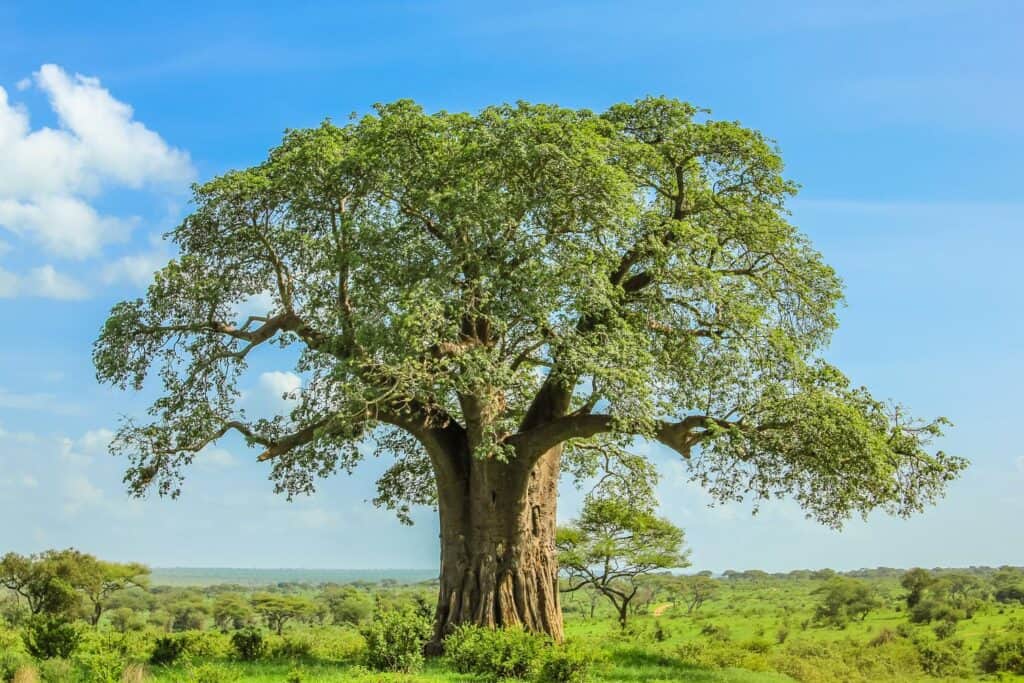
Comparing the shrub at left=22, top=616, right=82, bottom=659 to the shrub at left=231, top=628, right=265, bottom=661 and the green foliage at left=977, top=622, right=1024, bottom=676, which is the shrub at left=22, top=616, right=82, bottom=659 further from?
the green foliage at left=977, top=622, right=1024, bottom=676

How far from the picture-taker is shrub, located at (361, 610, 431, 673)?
15.0 meters

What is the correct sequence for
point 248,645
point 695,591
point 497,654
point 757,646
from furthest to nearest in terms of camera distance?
point 695,591, point 757,646, point 248,645, point 497,654

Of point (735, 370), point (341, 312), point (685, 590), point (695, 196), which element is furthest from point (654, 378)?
point (685, 590)

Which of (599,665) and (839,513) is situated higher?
(839,513)

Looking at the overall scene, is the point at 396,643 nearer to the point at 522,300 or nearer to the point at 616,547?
the point at 522,300

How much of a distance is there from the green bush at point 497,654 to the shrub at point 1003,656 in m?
13.2

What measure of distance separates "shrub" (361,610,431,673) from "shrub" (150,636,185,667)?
4.70 meters

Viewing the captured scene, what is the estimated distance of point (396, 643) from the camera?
15195 millimetres

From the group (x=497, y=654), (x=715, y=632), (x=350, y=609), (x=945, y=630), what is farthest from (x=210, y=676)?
(x=350, y=609)

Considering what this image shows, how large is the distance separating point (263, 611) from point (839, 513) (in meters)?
40.3

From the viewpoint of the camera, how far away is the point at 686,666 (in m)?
18.8

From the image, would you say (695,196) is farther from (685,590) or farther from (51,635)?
(685,590)

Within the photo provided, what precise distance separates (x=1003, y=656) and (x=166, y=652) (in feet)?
63.2

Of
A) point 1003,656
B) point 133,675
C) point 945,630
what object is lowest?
point 945,630
